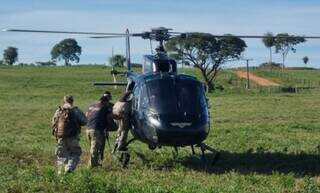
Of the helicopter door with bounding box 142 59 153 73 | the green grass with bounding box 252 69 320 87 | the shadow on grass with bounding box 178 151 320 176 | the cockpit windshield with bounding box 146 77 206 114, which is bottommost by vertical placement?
the green grass with bounding box 252 69 320 87

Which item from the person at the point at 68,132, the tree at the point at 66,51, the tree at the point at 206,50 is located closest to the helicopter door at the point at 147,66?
the person at the point at 68,132

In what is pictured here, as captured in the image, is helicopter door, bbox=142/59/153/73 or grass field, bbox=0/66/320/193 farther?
helicopter door, bbox=142/59/153/73

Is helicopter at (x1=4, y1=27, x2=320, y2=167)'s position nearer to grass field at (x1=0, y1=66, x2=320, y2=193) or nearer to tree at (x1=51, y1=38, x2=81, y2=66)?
grass field at (x1=0, y1=66, x2=320, y2=193)

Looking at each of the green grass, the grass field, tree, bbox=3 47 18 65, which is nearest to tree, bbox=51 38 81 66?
tree, bbox=3 47 18 65

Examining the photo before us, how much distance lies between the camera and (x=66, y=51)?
158 metres

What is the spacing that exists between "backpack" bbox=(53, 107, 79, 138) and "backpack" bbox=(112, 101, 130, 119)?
7.19 ft

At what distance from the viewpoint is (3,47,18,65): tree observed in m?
160

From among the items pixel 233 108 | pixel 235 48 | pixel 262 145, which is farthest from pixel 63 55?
pixel 262 145

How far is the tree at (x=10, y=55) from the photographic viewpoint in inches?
6309

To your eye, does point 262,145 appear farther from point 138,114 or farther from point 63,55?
point 63,55

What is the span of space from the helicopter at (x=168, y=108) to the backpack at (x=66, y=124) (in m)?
1.72

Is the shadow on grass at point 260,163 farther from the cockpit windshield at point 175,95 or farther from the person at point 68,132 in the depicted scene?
the person at point 68,132

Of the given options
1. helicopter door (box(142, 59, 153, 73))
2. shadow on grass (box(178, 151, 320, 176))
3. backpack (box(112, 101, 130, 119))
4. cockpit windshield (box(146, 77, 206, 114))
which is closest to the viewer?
cockpit windshield (box(146, 77, 206, 114))

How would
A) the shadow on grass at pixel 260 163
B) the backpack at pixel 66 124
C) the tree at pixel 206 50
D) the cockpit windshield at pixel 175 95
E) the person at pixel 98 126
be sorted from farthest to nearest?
the tree at pixel 206 50
the person at pixel 98 126
the shadow on grass at pixel 260 163
the cockpit windshield at pixel 175 95
the backpack at pixel 66 124
